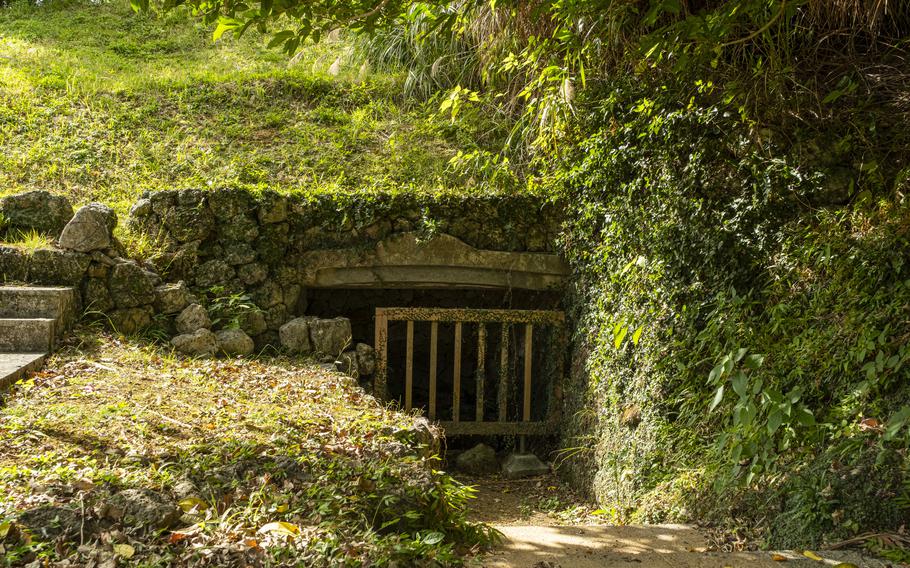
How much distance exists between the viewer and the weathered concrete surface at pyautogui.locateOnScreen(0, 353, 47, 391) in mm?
3625

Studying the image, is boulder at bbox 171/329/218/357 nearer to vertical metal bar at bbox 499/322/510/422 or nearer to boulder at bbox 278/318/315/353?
boulder at bbox 278/318/315/353

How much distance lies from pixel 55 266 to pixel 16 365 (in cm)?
128

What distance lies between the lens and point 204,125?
25.4ft

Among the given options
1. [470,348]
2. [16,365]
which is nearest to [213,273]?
[16,365]

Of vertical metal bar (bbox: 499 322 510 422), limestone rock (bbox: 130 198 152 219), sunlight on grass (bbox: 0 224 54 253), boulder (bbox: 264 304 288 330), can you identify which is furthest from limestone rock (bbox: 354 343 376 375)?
sunlight on grass (bbox: 0 224 54 253)

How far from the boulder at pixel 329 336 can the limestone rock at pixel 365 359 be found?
0.63 feet

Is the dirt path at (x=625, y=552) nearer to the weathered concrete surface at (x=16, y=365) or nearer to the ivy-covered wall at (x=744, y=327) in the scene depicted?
the ivy-covered wall at (x=744, y=327)

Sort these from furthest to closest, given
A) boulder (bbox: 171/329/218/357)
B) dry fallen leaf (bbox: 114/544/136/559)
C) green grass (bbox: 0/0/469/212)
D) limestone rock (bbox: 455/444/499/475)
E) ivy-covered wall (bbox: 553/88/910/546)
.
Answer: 1. green grass (bbox: 0/0/469/212)
2. limestone rock (bbox: 455/444/499/475)
3. boulder (bbox: 171/329/218/357)
4. ivy-covered wall (bbox: 553/88/910/546)
5. dry fallen leaf (bbox: 114/544/136/559)

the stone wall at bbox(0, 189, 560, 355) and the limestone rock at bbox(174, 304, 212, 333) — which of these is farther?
the limestone rock at bbox(174, 304, 212, 333)

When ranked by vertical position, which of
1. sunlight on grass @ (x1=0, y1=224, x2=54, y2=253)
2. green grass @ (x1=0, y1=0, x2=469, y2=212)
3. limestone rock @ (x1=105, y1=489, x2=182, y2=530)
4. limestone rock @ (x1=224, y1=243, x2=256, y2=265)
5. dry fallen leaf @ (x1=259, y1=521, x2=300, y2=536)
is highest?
green grass @ (x1=0, y1=0, x2=469, y2=212)

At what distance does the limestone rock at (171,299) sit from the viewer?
537 cm

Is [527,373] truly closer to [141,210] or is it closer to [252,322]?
[252,322]

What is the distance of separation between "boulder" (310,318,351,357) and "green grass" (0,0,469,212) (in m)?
1.23

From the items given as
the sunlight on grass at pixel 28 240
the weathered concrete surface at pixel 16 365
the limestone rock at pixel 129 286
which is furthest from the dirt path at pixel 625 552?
the sunlight on grass at pixel 28 240
